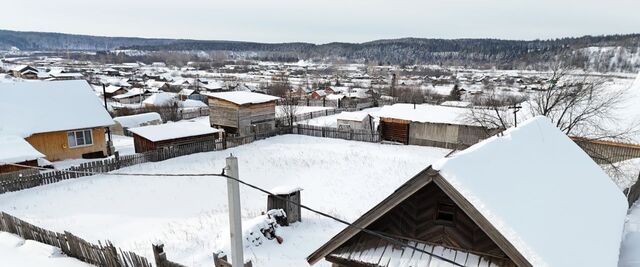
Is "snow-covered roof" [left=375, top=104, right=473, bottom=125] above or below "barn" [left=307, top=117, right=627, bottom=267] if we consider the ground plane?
below

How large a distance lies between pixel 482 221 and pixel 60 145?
2826 centimetres

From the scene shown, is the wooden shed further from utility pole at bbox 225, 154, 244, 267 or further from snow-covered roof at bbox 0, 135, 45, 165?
snow-covered roof at bbox 0, 135, 45, 165

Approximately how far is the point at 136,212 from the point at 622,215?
1776 centimetres

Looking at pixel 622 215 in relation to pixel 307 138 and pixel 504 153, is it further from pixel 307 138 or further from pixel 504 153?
pixel 307 138

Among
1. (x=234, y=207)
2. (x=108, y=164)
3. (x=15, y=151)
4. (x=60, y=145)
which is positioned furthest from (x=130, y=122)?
(x=234, y=207)

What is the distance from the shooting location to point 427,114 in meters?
33.8

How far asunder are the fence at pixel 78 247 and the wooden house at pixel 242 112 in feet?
76.9

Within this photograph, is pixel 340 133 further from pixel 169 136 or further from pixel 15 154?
pixel 15 154

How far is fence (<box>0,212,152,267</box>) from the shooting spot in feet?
31.4

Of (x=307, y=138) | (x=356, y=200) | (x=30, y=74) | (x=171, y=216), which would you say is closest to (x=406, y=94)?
(x=307, y=138)

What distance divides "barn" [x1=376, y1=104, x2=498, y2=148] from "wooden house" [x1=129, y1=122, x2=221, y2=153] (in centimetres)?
1547

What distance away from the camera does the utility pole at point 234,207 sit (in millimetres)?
5434

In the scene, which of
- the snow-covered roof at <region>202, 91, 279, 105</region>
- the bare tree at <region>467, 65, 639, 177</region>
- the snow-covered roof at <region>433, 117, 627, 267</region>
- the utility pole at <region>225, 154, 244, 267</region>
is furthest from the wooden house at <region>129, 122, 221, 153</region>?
the snow-covered roof at <region>433, 117, 627, 267</region>

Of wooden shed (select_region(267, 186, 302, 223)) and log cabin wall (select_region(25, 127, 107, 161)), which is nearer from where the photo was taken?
wooden shed (select_region(267, 186, 302, 223))
